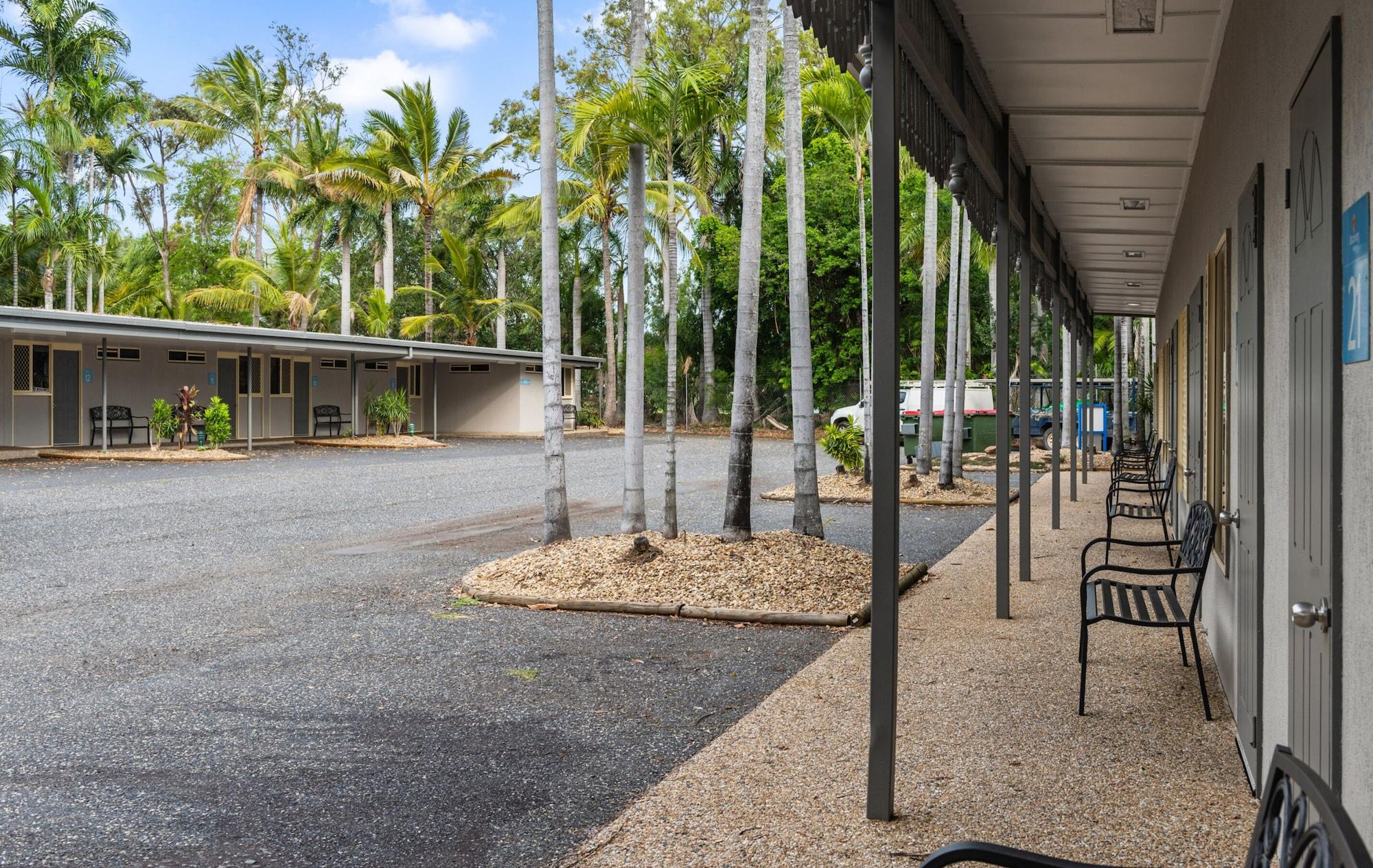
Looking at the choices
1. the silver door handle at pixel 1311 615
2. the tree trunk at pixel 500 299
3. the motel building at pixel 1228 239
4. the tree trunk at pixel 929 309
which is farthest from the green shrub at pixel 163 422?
the silver door handle at pixel 1311 615

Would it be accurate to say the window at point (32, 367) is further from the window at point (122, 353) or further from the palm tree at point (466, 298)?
the palm tree at point (466, 298)

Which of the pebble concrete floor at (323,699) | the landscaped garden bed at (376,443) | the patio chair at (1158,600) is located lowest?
the pebble concrete floor at (323,699)

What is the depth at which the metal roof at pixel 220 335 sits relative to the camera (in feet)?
62.3

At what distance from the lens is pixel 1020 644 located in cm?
600

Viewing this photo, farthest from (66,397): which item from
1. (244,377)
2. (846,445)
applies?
(846,445)

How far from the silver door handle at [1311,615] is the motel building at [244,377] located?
1474cm

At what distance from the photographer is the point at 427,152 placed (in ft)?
107

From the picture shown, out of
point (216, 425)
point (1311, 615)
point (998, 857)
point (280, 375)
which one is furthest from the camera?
point (280, 375)

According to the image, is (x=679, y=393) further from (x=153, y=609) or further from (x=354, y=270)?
(x=153, y=609)

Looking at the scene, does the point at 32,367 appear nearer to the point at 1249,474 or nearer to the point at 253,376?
the point at 253,376

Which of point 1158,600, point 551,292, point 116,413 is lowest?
point 1158,600

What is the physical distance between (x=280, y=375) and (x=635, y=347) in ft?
68.9

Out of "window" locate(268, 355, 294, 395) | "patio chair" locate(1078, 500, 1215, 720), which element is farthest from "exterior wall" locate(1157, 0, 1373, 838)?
"window" locate(268, 355, 294, 395)

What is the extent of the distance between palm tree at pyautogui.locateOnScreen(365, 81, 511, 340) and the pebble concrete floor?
2320 cm
